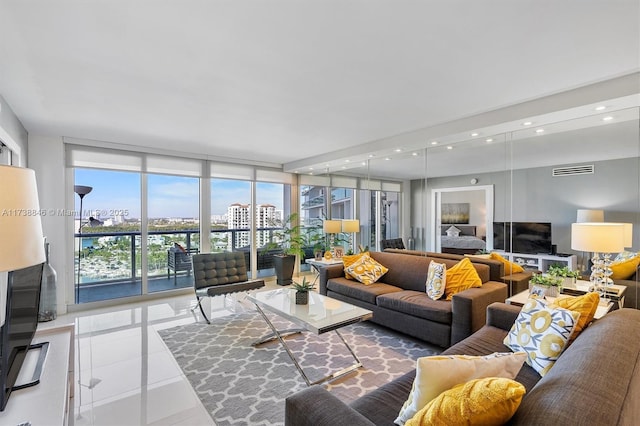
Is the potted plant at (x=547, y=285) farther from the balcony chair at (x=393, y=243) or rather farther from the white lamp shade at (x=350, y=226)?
the white lamp shade at (x=350, y=226)

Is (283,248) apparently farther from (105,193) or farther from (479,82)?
(479,82)

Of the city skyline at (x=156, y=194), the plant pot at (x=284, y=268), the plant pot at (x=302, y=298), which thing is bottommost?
the plant pot at (x=284, y=268)

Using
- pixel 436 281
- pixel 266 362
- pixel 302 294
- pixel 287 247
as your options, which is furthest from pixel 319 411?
pixel 287 247

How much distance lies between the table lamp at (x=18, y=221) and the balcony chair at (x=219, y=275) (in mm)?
3049

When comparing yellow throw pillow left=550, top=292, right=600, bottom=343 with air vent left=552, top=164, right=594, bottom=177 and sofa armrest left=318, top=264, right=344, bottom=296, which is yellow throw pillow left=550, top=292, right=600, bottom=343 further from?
sofa armrest left=318, top=264, right=344, bottom=296

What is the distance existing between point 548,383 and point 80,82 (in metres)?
3.64

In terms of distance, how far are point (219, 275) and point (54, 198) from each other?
2.47 meters

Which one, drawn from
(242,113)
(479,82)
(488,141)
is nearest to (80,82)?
(242,113)

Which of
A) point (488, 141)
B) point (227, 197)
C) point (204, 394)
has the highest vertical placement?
point (488, 141)

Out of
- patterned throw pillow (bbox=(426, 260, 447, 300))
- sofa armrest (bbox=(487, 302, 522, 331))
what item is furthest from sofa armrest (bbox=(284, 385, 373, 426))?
patterned throw pillow (bbox=(426, 260, 447, 300))

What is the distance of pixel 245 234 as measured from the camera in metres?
6.21

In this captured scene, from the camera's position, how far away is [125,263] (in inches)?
195

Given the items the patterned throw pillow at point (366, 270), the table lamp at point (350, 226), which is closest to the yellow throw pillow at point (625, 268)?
the patterned throw pillow at point (366, 270)

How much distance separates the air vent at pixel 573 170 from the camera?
123 inches
